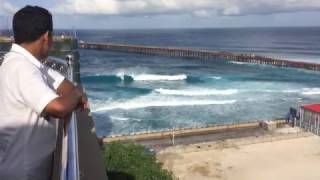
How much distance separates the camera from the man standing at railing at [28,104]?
237 cm

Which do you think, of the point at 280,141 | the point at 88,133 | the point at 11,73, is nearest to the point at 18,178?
A: the point at 11,73

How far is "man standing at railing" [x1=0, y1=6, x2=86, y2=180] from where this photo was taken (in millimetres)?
2367

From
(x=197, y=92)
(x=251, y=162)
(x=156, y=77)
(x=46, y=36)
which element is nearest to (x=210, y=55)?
(x=156, y=77)

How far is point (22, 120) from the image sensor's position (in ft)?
8.18

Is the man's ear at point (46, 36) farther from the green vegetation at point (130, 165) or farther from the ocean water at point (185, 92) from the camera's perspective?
the ocean water at point (185, 92)

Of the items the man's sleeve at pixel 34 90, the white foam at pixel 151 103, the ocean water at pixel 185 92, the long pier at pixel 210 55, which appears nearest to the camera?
the man's sleeve at pixel 34 90

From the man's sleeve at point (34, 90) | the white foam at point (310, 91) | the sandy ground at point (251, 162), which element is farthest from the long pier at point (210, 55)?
the man's sleeve at point (34, 90)

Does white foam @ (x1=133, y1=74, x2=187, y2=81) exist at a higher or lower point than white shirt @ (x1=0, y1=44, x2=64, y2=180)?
lower

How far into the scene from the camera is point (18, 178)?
2516 millimetres

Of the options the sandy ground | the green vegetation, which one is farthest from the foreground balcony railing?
the sandy ground

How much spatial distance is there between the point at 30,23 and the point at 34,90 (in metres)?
0.54

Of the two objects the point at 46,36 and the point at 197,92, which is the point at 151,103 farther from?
the point at 46,36

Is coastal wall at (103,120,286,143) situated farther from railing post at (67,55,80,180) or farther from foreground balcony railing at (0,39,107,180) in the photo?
railing post at (67,55,80,180)

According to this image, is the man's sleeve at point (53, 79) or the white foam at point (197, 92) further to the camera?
the white foam at point (197, 92)
